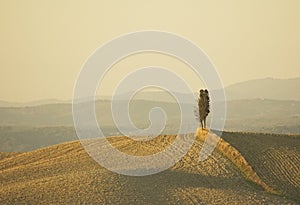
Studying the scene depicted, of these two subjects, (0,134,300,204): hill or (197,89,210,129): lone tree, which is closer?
(0,134,300,204): hill

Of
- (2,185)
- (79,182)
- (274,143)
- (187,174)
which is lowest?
(2,185)

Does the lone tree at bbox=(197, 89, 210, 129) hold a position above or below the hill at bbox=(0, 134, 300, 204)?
above

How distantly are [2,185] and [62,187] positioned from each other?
22.7 ft

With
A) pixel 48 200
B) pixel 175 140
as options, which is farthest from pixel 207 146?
pixel 48 200

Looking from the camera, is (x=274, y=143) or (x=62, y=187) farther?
(x=274, y=143)

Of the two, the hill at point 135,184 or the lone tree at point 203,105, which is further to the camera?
the lone tree at point 203,105

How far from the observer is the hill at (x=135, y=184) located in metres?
39.0

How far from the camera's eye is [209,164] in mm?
48812

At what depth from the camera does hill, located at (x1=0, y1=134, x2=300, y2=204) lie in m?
39.0

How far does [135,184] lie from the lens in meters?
42.3

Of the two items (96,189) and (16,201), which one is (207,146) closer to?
(96,189)

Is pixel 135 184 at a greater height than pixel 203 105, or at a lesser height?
lesser

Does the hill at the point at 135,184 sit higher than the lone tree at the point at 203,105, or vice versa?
the lone tree at the point at 203,105

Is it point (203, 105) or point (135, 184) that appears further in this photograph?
point (203, 105)
